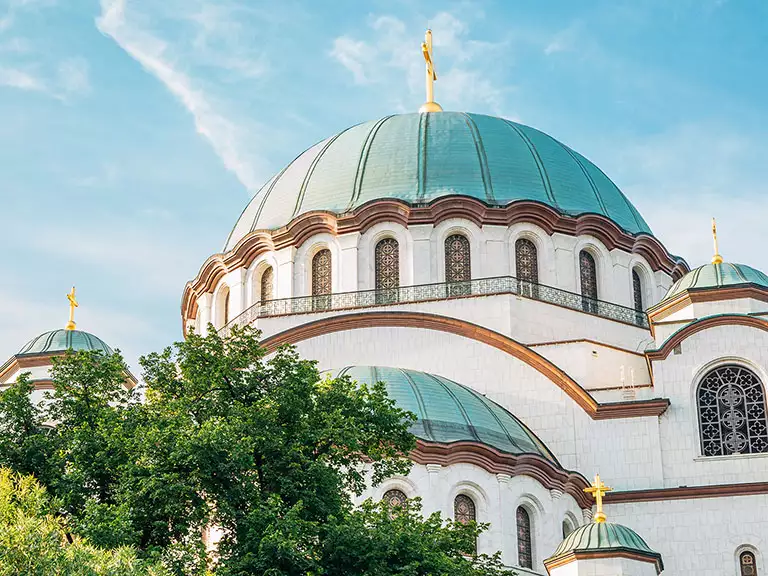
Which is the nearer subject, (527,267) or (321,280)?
(527,267)

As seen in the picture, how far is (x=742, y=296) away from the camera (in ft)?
104

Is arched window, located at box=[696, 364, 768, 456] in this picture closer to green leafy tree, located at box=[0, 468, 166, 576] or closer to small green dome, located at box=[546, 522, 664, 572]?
small green dome, located at box=[546, 522, 664, 572]

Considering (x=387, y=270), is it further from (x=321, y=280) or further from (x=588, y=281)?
(x=588, y=281)

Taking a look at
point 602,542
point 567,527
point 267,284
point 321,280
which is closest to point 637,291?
point 321,280

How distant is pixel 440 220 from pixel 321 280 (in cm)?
318

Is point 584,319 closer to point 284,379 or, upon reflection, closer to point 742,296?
point 742,296

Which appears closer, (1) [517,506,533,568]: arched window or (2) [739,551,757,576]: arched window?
(1) [517,506,533,568]: arched window

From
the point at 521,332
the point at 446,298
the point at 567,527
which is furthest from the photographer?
the point at 446,298

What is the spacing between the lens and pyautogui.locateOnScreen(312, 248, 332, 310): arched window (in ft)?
114

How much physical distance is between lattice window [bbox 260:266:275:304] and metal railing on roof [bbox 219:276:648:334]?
525 mm

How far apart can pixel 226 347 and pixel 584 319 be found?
13619 mm

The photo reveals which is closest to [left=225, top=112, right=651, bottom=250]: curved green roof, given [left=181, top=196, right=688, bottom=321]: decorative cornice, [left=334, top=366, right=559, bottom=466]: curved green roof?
[left=181, top=196, right=688, bottom=321]: decorative cornice

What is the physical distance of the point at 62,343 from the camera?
3822cm

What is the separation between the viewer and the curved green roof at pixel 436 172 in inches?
1412
